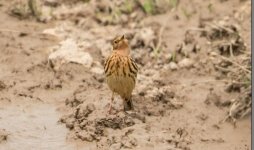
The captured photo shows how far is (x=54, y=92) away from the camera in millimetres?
8289

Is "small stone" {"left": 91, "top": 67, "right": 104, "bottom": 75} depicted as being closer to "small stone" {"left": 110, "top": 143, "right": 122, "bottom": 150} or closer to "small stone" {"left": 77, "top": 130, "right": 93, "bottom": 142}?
"small stone" {"left": 77, "top": 130, "right": 93, "bottom": 142}

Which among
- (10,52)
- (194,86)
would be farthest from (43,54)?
(194,86)

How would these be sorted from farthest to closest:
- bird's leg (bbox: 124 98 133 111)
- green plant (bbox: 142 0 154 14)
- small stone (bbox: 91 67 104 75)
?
green plant (bbox: 142 0 154 14), small stone (bbox: 91 67 104 75), bird's leg (bbox: 124 98 133 111)

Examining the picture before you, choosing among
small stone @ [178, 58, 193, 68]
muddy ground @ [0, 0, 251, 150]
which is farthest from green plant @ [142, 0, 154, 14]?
small stone @ [178, 58, 193, 68]

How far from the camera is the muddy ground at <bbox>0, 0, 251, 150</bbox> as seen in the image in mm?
7438

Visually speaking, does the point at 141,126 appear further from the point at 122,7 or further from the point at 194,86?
the point at 122,7

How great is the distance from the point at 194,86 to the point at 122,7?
1953mm

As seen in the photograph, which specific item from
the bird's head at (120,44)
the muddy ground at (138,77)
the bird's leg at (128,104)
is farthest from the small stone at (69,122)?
the bird's head at (120,44)

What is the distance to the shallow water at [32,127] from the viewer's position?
716 cm

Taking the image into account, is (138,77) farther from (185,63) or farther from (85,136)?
(85,136)

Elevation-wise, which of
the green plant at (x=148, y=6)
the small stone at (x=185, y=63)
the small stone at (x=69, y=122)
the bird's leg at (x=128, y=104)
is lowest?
the small stone at (x=69, y=122)

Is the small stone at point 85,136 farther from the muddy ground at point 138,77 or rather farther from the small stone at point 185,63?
the small stone at point 185,63

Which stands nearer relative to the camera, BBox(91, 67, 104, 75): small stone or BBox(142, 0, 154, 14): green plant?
BBox(91, 67, 104, 75): small stone

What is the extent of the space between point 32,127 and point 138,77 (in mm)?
1763
